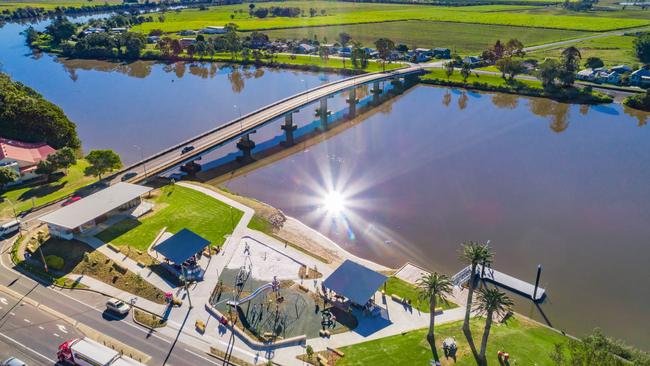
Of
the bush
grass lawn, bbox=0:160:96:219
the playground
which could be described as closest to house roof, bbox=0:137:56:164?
grass lawn, bbox=0:160:96:219

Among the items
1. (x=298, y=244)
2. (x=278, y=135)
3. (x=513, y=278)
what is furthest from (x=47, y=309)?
(x=278, y=135)

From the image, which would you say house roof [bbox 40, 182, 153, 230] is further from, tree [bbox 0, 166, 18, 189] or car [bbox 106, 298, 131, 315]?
tree [bbox 0, 166, 18, 189]

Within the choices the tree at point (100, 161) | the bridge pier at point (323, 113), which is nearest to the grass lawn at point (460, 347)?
the tree at point (100, 161)

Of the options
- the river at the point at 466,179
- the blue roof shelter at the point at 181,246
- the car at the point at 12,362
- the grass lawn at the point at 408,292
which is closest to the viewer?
the car at the point at 12,362

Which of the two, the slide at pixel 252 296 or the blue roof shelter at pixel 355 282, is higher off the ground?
the blue roof shelter at pixel 355 282

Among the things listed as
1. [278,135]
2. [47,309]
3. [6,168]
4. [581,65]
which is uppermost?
[581,65]

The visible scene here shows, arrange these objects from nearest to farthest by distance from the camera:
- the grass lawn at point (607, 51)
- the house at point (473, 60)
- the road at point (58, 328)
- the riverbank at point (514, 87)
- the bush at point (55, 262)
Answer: the road at point (58, 328) < the bush at point (55, 262) < the riverbank at point (514, 87) < the grass lawn at point (607, 51) < the house at point (473, 60)

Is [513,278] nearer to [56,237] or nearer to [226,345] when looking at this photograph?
[226,345]

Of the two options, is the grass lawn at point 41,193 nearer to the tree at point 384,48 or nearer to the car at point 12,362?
the car at point 12,362
